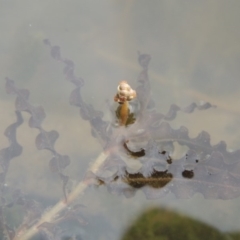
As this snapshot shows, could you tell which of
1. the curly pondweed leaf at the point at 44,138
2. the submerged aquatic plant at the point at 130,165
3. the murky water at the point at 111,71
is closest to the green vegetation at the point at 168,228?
the murky water at the point at 111,71

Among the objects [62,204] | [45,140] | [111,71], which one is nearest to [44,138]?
[45,140]

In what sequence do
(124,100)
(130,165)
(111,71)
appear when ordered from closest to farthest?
1. (124,100)
2. (130,165)
3. (111,71)

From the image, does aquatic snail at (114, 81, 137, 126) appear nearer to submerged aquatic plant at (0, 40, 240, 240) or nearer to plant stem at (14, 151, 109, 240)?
submerged aquatic plant at (0, 40, 240, 240)

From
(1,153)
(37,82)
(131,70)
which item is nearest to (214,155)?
(131,70)

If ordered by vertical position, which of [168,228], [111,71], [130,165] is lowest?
[168,228]

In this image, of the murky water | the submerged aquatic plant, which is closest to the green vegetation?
the murky water

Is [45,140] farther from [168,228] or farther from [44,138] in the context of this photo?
[168,228]

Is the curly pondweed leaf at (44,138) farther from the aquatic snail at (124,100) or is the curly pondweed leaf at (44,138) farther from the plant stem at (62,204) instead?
the aquatic snail at (124,100)
